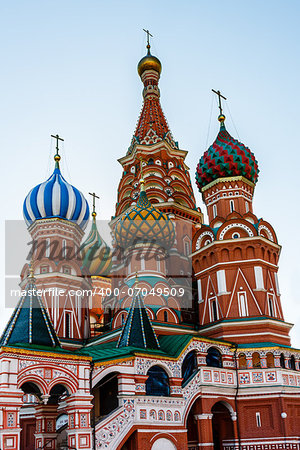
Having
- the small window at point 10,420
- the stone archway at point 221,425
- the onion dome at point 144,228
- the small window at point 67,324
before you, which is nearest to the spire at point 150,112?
the onion dome at point 144,228

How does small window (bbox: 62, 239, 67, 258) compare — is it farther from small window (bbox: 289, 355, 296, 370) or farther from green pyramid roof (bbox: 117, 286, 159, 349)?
small window (bbox: 289, 355, 296, 370)

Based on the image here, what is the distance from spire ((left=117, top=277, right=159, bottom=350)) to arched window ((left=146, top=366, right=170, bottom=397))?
68 centimetres

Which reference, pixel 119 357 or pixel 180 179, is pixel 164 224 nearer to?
pixel 180 179

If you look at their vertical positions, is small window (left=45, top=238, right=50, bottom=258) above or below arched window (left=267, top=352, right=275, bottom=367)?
above

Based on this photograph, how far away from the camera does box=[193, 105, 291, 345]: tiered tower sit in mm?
18969

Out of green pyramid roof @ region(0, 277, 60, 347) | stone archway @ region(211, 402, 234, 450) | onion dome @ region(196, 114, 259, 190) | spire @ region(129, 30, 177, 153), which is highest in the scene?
spire @ region(129, 30, 177, 153)

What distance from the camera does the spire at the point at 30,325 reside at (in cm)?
1308

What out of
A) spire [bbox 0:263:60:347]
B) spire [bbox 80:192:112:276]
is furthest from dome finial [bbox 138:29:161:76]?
spire [bbox 0:263:60:347]

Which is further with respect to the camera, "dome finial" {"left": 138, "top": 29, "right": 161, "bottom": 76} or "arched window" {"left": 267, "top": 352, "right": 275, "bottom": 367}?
"dome finial" {"left": 138, "top": 29, "right": 161, "bottom": 76}

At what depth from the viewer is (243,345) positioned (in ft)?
59.8

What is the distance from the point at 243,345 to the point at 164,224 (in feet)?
20.2

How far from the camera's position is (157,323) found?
61.8 ft

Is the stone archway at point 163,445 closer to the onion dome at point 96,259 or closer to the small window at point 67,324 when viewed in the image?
the small window at point 67,324

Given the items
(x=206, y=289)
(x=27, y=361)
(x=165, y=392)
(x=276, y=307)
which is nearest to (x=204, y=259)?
(x=206, y=289)
